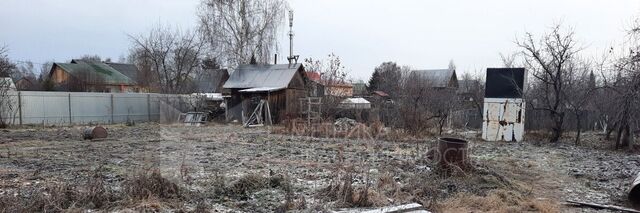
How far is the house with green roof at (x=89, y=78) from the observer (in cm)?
2944

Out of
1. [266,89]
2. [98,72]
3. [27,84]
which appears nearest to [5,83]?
[266,89]

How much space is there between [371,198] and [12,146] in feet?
32.6

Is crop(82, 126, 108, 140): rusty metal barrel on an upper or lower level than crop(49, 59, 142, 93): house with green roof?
lower

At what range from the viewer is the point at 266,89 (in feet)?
73.7

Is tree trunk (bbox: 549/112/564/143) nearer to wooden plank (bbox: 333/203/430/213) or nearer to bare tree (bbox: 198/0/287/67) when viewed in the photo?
wooden plank (bbox: 333/203/430/213)

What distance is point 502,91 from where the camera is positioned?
13.0m

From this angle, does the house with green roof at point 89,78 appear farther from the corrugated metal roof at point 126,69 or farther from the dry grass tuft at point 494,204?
the dry grass tuft at point 494,204

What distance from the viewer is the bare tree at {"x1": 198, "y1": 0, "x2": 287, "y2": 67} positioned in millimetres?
28391

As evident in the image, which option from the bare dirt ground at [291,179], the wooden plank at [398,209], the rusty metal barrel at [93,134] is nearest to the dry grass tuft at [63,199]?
the bare dirt ground at [291,179]

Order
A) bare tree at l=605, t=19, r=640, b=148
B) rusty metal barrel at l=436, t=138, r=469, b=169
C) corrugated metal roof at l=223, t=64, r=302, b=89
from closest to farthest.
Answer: rusty metal barrel at l=436, t=138, r=469, b=169
bare tree at l=605, t=19, r=640, b=148
corrugated metal roof at l=223, t=64, r=302, b=89

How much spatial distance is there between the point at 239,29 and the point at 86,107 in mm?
10704

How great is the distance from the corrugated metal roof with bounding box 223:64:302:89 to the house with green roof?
12.2 meters

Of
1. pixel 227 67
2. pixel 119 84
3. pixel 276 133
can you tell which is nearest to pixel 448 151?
pixel 276 133

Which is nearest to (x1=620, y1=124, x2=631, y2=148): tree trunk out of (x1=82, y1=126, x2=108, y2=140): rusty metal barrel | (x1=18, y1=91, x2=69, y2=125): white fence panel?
(x1=82, y1=126, x2=108, y2=140): rusty metal barrel
